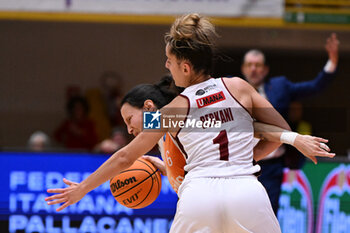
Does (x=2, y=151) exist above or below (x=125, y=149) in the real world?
above

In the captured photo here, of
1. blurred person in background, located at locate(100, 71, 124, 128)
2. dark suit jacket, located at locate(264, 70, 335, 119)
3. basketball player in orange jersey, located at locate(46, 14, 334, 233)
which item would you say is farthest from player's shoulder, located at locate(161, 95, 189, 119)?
blurred person in background, located at locate(100, 71, 124, 128)

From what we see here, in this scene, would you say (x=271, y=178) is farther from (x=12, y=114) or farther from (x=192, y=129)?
(x=12, y=114)

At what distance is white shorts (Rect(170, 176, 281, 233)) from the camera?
3111 millimetres

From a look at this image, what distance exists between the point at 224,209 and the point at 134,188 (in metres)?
0.98

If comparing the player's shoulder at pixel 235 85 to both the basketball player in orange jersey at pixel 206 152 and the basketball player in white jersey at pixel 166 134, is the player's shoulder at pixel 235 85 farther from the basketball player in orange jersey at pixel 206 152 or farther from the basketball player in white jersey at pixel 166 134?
the basketball player in white jersey at pixel 166 134

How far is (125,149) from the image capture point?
129 inches

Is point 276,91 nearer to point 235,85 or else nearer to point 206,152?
point 235,85

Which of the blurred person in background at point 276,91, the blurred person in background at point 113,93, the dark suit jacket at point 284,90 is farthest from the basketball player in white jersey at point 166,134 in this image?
the blurred person in background at point 113,93

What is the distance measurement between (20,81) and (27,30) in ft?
3.51

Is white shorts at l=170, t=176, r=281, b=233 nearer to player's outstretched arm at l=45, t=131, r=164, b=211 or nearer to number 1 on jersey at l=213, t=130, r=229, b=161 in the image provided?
number 1 on jersey at l=213, t=130, r=229, b=161

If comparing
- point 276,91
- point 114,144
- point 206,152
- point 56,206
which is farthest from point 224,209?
point 114,144

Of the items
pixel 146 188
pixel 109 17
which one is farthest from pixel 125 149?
pixel 109 17

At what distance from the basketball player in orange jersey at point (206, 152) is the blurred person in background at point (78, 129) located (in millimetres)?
6758

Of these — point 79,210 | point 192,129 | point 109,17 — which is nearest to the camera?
point 192,129
